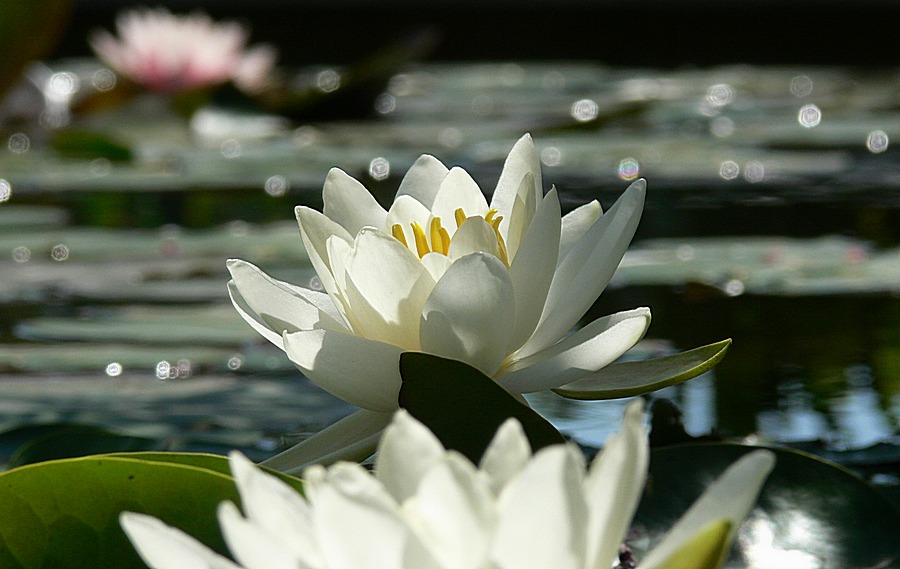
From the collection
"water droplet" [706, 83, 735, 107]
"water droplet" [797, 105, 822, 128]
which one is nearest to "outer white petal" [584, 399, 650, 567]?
"water droplet" [797, 105, 822, 128]

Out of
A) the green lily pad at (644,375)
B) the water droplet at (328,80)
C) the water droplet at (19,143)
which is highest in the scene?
the water droplet at (328,80)

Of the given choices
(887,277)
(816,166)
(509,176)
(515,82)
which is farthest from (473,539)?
(515,82)

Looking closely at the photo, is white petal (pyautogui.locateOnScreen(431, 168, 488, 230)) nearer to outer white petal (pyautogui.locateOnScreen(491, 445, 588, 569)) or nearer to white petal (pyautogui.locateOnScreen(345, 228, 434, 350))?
white petal (pyautogui.locateOnScreen(345, 228, 434, 350))

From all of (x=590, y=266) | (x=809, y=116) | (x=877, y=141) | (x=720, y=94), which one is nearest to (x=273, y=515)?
(x=590, y=266)

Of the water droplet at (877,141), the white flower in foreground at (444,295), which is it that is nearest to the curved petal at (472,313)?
the white flower in foreground at (444,295)

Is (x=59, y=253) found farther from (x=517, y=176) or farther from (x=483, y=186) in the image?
(x=517, y=176)

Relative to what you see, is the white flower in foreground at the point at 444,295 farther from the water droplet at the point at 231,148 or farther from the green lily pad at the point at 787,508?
the water droplet at the point at 231,148
